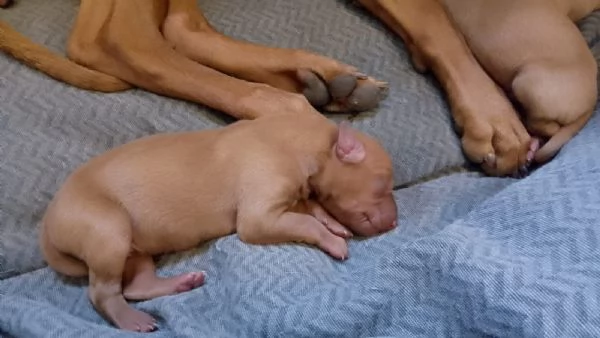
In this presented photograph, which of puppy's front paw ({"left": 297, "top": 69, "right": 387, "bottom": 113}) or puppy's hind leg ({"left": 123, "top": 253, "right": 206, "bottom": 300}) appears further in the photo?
puppy's front paw ({"left": 297, "top": 69, "right": 387, "bottom": 113})

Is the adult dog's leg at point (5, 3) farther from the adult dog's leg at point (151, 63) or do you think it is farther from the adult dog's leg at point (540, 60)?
the adult dog's leg at point (540, 60)

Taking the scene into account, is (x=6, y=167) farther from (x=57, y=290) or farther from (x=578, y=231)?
(x=578, y=231)

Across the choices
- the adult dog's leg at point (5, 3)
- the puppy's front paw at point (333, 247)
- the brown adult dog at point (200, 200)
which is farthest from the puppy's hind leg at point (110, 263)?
the adult dog's leg at point (5, 3)

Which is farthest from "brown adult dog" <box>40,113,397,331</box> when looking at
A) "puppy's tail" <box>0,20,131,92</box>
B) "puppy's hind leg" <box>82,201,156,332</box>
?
"puppy's tail" <box>0,20,131,92</box>

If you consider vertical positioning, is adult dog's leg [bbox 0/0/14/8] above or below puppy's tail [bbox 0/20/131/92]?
below

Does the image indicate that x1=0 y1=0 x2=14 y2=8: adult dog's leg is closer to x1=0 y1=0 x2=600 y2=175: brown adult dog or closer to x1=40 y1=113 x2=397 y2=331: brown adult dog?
x1=0 y1=0 x2=600 y2=175: brown adult dog

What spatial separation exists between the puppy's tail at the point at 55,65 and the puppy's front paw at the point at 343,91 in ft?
1.10

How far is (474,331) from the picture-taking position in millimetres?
1096

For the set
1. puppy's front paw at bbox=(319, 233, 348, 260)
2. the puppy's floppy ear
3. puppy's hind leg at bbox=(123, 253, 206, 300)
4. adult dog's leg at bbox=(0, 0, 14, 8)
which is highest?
the puppy's floppy ear

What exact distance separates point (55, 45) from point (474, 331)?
1014mm

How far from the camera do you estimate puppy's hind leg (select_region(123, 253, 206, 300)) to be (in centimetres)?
130

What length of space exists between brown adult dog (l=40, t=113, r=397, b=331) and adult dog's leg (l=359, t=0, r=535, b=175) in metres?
0.24

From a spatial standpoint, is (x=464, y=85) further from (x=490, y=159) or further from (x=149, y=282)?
(x=149, y=282)

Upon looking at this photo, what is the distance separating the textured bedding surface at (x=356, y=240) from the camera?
1.12m
